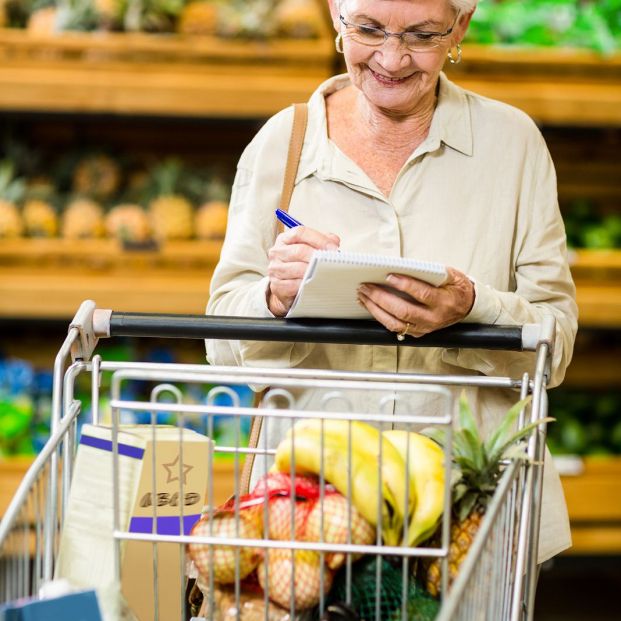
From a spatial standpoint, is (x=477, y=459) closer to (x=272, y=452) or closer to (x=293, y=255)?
(x=272, y=452)

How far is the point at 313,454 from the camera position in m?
1.23

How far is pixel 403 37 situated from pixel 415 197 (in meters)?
0.25

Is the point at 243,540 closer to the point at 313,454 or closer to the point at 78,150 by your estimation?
the point at 313,454

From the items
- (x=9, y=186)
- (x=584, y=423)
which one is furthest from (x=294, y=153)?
(x=584, y=423)

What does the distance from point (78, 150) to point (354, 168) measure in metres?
1.97

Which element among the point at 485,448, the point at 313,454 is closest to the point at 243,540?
the point at 313,454

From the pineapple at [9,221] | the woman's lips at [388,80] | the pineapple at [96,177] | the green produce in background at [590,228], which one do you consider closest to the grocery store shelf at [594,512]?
the green produce in background at [590,228]

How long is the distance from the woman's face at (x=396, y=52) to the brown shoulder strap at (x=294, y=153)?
0.12m

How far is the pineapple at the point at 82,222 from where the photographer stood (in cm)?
324

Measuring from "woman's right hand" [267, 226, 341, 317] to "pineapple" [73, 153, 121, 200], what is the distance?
2010 mm

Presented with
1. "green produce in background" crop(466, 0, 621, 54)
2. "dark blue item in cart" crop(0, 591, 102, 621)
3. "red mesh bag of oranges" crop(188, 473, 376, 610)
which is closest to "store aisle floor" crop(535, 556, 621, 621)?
"green produce in background" crop(466, 0, 621, 54)

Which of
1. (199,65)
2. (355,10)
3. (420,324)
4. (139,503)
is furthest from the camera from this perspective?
(199,65)

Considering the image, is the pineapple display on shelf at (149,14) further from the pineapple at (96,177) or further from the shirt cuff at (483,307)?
the shirt cuff at (483,307)

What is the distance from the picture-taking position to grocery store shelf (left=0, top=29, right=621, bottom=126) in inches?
118
